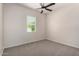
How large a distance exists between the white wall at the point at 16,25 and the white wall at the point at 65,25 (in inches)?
55.3

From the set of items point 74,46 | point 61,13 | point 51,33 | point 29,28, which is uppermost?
point 61,13

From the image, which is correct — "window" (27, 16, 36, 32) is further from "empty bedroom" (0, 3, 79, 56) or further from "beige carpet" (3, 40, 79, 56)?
"beige carpet" (3, 40, 79, 56)

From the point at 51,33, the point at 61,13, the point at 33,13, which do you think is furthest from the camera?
the point at 51,33

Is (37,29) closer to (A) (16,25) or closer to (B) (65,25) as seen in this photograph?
(A) (16,25)

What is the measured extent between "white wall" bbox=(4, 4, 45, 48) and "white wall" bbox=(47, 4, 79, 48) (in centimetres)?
141

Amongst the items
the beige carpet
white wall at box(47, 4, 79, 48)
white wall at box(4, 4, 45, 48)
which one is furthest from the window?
the beige carpet

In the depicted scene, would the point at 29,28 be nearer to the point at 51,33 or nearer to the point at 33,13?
the point at 33,13

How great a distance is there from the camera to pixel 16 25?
4.44m

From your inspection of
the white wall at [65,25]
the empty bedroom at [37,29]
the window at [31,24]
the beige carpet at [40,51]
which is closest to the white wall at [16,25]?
the empty bedroom at [37,29]

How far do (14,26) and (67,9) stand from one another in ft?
11.0

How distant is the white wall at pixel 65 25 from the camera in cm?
411

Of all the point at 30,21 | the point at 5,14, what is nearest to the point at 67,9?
the point at 30,21

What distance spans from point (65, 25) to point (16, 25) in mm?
3056

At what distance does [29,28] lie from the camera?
5.31m
